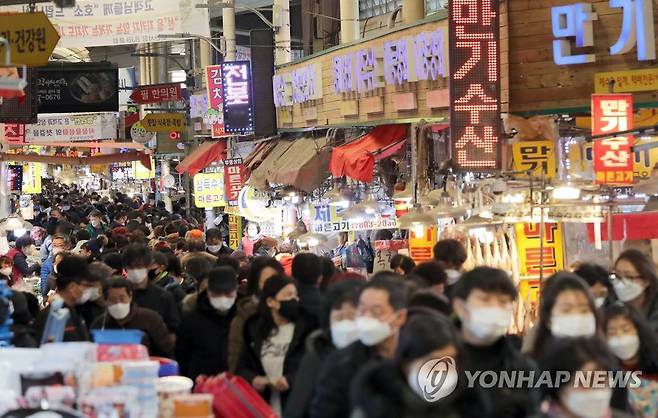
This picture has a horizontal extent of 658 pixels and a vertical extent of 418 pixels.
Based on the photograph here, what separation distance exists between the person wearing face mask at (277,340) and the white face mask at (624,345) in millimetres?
2116

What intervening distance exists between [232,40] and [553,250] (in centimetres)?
1661

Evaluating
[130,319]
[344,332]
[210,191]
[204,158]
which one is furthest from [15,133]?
[344,332]

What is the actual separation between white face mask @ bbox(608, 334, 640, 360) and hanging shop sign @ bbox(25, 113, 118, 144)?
31.8 m

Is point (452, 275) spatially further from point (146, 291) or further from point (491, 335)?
point (491, 335)

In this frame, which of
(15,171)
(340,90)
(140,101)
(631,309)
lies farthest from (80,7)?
(15,171)

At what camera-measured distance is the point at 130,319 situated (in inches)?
364

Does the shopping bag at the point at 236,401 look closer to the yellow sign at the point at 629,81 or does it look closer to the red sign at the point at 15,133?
the yellow sign at the point at 629,81

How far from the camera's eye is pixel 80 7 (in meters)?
21.1

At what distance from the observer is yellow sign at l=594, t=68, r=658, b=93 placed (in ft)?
45.9

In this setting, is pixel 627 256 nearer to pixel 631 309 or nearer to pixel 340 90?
pixel 631 309

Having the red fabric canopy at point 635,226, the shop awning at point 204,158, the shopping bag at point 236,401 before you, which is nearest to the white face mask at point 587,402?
the shopping bag at point 236,401

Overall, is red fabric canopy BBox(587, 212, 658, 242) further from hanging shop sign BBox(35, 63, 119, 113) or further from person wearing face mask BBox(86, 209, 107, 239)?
person wearing face mask BBox(86, 209, 107, 239)

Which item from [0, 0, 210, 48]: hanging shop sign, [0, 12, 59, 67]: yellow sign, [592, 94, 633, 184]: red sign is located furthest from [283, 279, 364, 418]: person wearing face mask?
[0, 0, 210, 48]: hanging shop sign

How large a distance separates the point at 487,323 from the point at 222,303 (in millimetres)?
3318
